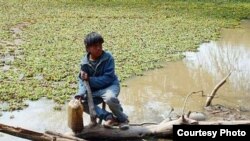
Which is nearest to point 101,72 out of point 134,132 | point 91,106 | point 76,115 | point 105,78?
point 105,78

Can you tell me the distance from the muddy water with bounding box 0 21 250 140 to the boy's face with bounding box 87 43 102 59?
64.7 inches

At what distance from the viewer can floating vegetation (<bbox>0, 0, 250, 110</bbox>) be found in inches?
445

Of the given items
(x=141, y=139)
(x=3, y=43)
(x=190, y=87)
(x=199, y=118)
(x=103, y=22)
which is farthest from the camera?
(x=103, y=22)

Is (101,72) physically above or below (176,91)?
above

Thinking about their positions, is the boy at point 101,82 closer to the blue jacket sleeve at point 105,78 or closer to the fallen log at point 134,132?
the blue jacket sleeve at point 105,78

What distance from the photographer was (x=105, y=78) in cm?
760

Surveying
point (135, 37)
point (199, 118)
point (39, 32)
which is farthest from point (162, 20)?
point (199, 118)

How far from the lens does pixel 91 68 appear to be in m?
7.66

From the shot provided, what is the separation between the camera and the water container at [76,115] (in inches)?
285

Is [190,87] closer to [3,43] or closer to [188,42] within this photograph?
[188,42]

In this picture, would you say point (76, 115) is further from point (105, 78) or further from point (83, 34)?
point (83, 34)

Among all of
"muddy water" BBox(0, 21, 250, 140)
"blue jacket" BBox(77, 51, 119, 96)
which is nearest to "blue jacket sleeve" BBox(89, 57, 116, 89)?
"blue jacket" BBox(77, 51, 119, 96)

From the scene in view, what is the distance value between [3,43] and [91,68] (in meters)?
9.04

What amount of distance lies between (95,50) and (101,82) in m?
0.55
